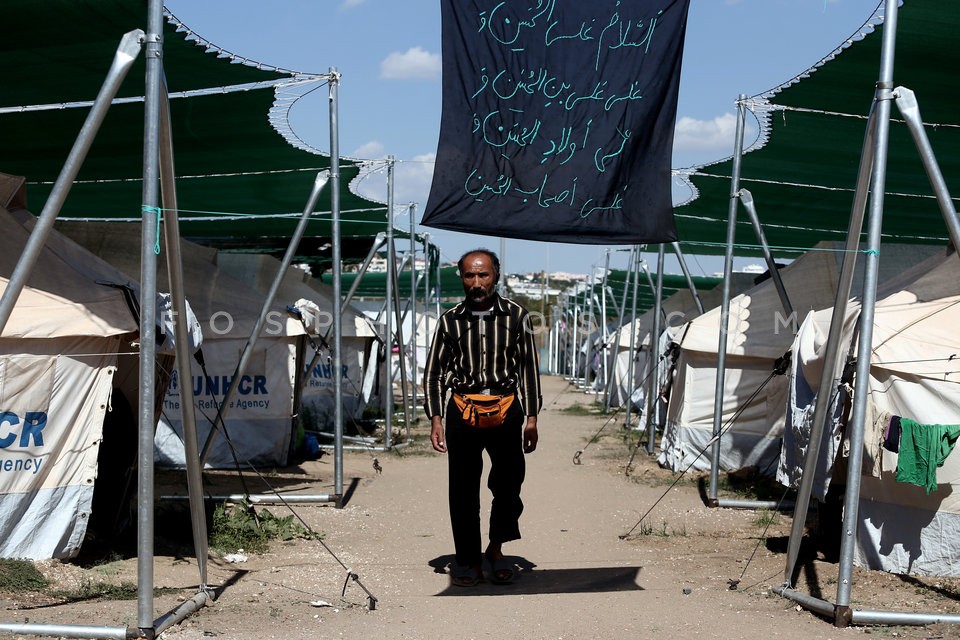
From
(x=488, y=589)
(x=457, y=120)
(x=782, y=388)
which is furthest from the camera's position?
(x=782, y=388)

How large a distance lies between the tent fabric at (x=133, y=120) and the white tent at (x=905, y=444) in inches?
154

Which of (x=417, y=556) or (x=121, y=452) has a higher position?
(x=121, y=452)

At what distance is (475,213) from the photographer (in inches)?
201

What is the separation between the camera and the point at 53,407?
238 inches

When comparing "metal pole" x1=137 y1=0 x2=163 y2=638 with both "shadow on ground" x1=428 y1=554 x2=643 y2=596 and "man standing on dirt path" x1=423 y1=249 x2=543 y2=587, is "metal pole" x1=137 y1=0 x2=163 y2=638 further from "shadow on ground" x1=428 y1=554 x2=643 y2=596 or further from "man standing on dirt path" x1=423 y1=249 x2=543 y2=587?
"shadow on ground" x1=428 y1=554 x2=643 y2=596

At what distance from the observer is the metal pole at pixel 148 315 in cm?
447

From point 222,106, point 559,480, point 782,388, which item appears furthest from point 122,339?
point 782,388

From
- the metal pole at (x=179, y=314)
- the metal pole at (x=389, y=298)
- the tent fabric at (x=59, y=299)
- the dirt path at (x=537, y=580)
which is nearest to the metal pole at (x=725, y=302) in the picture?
the dirt path at (x=537, y=580)

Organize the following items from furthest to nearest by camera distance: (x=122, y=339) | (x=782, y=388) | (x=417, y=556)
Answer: (x=782, y=388), (x=417, y=556), (x=122, y=339)

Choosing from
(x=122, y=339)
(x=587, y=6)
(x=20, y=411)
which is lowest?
(x=20, y=411)

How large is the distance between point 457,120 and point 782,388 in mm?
7072

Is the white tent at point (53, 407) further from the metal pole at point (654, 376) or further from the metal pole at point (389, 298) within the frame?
the metal pole at point (654, 376)

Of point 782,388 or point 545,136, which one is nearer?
A: point 545,136

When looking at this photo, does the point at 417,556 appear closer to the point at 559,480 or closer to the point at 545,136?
the point at 545,136
